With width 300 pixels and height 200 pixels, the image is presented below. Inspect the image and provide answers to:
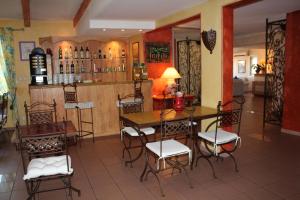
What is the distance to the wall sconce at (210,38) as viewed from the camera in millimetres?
3969

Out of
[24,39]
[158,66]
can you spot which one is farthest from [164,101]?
[24,39]

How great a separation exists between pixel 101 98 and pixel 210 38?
256cm

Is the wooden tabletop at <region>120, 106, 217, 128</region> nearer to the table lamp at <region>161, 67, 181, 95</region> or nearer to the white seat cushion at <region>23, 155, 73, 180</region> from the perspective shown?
the white seat cushion at <region>23, 155, 73, 180</region>

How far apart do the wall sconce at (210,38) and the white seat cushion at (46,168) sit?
2684 millimetres

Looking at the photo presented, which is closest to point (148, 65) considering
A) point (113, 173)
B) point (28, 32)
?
point (28, 32)

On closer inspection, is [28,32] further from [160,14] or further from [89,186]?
[89,186]

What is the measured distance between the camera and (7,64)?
6.37 metres

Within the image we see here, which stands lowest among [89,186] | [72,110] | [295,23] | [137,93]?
[89,186]

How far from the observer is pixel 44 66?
17.5 feet

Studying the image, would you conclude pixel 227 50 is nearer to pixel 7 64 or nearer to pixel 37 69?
pixel 37 69

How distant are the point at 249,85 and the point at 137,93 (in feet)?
33.9

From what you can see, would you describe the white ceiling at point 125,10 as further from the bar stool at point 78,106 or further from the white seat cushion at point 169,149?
the white seat cushion at point 169,149

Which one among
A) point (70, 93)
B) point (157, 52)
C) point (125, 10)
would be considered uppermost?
point (125, 10)

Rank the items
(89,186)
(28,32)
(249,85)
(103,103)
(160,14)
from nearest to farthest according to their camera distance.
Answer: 1. (89,186)
2. (160,14)
3. (103,103)
4. (28,32)
5. (249,85)
